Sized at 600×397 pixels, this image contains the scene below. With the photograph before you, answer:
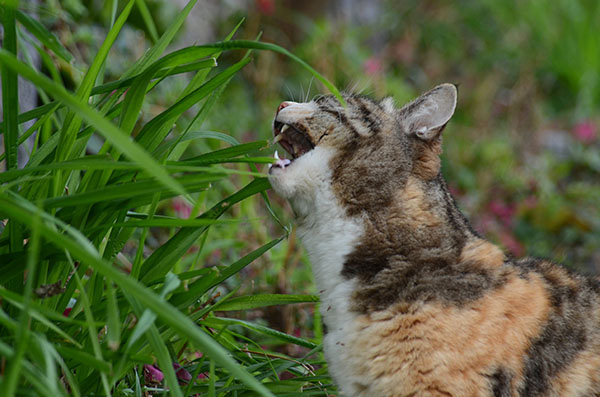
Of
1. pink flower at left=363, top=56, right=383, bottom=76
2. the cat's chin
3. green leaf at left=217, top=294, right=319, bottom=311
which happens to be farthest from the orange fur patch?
pink flower at left=363, top=56, right=383, bottom=76

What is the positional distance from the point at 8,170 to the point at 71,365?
0.60 metres

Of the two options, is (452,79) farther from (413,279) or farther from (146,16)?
(413,279)

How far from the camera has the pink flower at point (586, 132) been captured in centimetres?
661

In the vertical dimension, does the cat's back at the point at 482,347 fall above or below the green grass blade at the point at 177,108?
below

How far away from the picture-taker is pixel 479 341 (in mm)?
2248

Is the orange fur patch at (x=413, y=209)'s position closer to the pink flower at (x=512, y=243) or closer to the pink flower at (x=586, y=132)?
the pink flower at (x=512, y=243)

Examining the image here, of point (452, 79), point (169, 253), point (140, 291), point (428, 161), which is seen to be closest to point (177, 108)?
point (169, 253)

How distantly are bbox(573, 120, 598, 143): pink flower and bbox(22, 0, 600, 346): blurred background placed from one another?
0.01m

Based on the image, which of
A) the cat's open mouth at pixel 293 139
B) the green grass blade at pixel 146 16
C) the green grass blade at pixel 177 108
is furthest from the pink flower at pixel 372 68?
the green grass blade at pixel 177 108

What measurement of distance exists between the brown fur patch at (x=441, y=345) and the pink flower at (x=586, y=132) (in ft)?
15.5

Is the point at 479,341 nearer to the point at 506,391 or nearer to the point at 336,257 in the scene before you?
the point at 506,391

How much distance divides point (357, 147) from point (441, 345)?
742 mm

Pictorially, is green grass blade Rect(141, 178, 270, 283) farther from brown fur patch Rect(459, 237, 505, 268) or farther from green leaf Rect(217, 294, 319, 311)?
brown fur patch Rect(459, 237, 505, 268)

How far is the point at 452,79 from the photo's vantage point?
8172 mm
